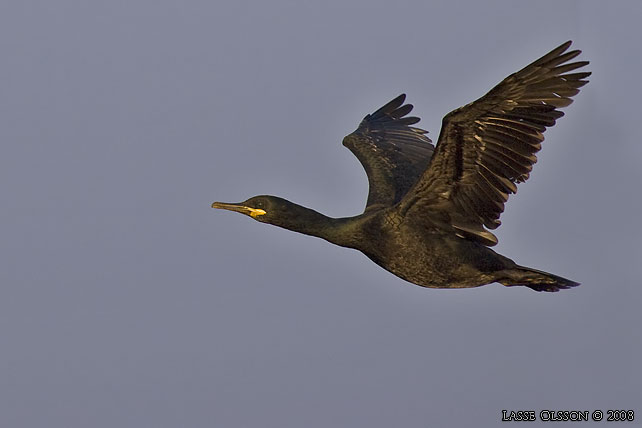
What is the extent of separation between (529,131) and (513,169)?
45 centimetres

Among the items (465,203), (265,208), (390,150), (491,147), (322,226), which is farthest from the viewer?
(390,150)

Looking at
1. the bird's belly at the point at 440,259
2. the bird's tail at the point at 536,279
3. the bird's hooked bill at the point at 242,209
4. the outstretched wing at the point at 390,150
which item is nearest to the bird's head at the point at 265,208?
the bird's hooked bill at the point at 242,209

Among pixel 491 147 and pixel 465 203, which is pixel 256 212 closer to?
pixel 465 203

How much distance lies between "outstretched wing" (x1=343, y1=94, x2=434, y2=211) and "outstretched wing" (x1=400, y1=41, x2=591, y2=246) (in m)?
1.58

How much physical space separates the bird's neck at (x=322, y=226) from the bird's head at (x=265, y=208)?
0.26 ft

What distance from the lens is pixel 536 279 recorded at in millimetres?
13078

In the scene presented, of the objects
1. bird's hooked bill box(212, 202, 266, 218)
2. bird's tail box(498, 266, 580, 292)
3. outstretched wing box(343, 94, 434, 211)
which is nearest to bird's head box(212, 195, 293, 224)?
bird's hooked bill box(212, 202, 266, 218)

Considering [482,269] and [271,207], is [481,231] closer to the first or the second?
[482,269]

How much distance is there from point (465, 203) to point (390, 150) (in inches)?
132

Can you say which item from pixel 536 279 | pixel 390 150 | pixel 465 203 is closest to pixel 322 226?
pixel 465 203

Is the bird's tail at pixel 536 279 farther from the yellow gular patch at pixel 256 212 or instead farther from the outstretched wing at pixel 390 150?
the yellow gular patch at pixel 256 212

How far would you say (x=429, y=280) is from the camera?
1310cm

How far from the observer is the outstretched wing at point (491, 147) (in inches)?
464

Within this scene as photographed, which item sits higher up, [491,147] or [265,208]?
[491,147]
